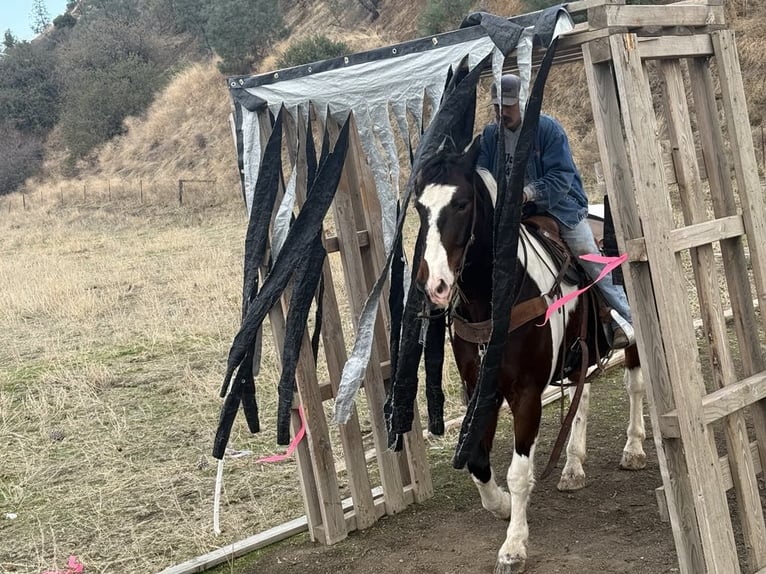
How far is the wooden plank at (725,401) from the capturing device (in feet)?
12.1

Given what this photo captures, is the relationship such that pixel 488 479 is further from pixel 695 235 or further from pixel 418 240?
pixel 695 235

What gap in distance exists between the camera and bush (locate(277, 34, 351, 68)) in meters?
33.2

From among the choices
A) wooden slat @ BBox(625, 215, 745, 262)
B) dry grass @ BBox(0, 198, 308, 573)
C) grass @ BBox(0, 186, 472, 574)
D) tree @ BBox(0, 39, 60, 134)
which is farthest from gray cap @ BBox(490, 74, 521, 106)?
tree @ BBox(0, 39, 60, 134)

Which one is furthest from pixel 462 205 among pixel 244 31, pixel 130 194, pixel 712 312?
pixel 244 31

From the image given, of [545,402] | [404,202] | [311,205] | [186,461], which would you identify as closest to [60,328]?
[186,461]

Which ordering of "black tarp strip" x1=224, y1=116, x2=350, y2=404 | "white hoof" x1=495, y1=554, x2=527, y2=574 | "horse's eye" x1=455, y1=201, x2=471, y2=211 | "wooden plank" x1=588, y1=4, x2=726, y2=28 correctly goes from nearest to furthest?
"wooden plank" x1=588, y1=4, x2=726, y2=28 → "horse's eye" x1=455, y1=201, x2=471, y2=211 → "white hoof" x1=495, y1=554, x2=527, y2=574 → "black tarp strip" x1=224, y1=116, x2=350, y2=404

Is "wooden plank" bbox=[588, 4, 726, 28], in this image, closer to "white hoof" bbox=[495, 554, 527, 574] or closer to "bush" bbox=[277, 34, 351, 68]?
"white hoof" bbox=[495, 554, 527, 574]

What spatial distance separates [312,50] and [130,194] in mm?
9444

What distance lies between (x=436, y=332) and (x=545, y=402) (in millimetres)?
2976

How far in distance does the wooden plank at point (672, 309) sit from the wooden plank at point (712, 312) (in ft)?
0.94

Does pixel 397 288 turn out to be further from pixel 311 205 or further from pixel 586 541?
pixel 586 541

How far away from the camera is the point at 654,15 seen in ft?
12.3

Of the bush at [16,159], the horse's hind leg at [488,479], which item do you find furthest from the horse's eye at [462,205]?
the bush at [16,159]

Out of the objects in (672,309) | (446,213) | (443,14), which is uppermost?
(443,14)
